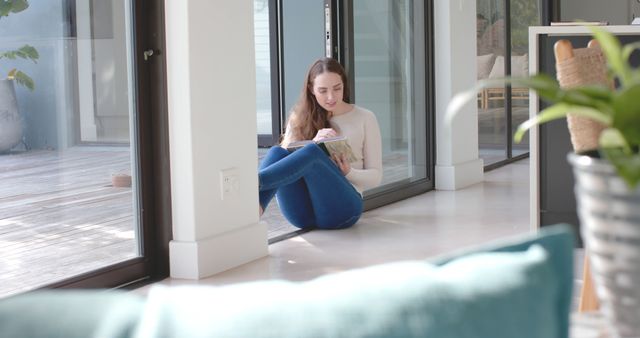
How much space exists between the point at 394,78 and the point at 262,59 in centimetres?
178

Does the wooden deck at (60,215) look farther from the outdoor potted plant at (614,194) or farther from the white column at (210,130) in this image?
the outdoor potted plant at (614,194)

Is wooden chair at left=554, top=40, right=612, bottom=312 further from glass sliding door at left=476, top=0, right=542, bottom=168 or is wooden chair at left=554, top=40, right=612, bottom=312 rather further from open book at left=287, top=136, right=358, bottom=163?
glass sliding door at left=476, top=0, right=542, bottom=168

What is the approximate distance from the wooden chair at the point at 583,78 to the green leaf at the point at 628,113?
57cm

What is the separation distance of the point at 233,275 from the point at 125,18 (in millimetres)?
1089

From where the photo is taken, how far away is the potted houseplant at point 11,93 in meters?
3.54

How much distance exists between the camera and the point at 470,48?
24.8 ft

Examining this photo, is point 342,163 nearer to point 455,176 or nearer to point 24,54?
point 455,176

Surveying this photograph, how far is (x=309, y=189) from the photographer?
5281 mm

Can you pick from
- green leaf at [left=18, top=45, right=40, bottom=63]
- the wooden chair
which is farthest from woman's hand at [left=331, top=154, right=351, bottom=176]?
the wooden chair

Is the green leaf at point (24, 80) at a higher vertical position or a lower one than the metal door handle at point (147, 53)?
lower

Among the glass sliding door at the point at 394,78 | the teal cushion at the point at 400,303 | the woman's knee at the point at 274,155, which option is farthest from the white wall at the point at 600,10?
the teal cushion at the point at 400,303

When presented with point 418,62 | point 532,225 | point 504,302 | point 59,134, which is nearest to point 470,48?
point 418,62

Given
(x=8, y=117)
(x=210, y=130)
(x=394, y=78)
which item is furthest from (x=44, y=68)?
(x=394, y=78)

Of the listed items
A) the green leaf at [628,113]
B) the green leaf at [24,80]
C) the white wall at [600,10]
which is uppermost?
the white wall at [600,10]
